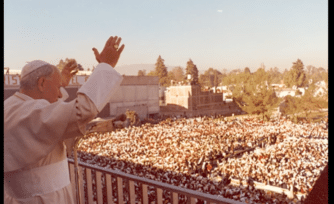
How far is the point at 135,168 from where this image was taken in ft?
36.2

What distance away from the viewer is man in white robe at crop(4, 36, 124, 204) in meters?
1.05

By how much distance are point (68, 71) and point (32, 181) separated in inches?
26.4

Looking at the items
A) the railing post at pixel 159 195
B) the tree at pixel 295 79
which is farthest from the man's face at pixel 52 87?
the tree at pixel 295 79

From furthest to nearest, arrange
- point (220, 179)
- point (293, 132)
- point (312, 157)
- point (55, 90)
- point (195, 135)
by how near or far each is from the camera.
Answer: point (293, 132) → point (195, 135) → point (312, 157) → point (220, 179) → point (55, 90)

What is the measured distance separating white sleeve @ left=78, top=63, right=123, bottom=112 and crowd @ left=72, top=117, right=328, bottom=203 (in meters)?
7.94

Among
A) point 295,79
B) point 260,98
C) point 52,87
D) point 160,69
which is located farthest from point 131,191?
point 160,69

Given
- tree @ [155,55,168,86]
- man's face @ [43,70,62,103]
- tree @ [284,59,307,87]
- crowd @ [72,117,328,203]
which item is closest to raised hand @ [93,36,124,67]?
man's face @ [43,70,62,103]

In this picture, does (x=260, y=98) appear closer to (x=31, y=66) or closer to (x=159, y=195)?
(x=159, y=195)

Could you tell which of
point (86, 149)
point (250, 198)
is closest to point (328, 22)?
point (250, 198)

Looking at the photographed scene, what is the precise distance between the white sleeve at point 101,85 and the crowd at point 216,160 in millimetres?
7940

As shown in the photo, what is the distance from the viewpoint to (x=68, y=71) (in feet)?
5.61

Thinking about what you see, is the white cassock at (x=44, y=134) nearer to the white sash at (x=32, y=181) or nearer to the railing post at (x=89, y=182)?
the white sash at (x=32, y=181)

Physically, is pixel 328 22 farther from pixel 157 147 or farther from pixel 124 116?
pixel 157 147

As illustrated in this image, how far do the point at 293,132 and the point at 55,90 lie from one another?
2012cm
